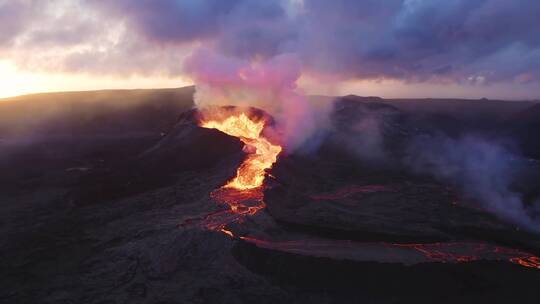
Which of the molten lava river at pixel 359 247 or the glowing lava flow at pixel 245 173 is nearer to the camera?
the molten lava river at pixel 359 247

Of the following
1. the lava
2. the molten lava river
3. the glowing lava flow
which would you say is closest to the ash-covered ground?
the molten lava river

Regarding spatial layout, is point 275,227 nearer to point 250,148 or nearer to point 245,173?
point 245,173

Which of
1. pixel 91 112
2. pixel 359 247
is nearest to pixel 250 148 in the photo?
pixel 359 247

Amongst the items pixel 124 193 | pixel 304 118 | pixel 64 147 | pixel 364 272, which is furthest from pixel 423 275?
pixel 64 147

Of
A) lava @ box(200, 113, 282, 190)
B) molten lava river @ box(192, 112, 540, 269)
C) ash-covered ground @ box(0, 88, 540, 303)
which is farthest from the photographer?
lava @ box(200, 113, 282, 190)

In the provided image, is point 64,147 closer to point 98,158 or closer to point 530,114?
point 98,158

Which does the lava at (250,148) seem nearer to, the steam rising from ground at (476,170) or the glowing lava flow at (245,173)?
the glowing lava flow at (245,173)

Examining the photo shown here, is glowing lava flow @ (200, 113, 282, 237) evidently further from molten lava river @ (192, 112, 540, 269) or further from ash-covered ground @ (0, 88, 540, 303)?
ash-covered ground @ (0, 88, 540, 303)

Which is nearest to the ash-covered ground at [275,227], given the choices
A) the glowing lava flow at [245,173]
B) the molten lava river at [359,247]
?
the molten lava river at [359,247]
